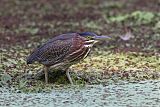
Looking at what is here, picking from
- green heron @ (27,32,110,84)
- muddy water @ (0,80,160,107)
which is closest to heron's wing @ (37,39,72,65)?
green heron @ (27,32,110,84)

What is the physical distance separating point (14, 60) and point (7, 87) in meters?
1.43

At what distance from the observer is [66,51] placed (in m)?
7.30

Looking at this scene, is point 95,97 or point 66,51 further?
point 66,51

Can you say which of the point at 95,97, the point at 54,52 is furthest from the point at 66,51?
the point at 95,97

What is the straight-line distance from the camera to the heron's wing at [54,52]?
24.0 ft

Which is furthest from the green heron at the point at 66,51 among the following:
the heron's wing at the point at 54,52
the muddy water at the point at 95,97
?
the muddy water at the point at 95,97

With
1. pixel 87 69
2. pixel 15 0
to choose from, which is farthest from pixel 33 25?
pixel 87 69

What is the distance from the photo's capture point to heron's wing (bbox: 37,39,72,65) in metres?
7.32

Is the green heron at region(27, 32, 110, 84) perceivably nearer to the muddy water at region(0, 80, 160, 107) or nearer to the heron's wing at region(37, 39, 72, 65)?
the heron's wing at region(37, 39, 72, 65)

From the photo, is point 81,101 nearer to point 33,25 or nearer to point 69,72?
point 69,72

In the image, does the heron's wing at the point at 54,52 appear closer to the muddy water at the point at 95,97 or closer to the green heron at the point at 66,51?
the green heron at the point at 66,51

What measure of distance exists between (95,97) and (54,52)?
91 cm

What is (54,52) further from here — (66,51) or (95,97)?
(95,97)

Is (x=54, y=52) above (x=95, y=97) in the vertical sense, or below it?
above
